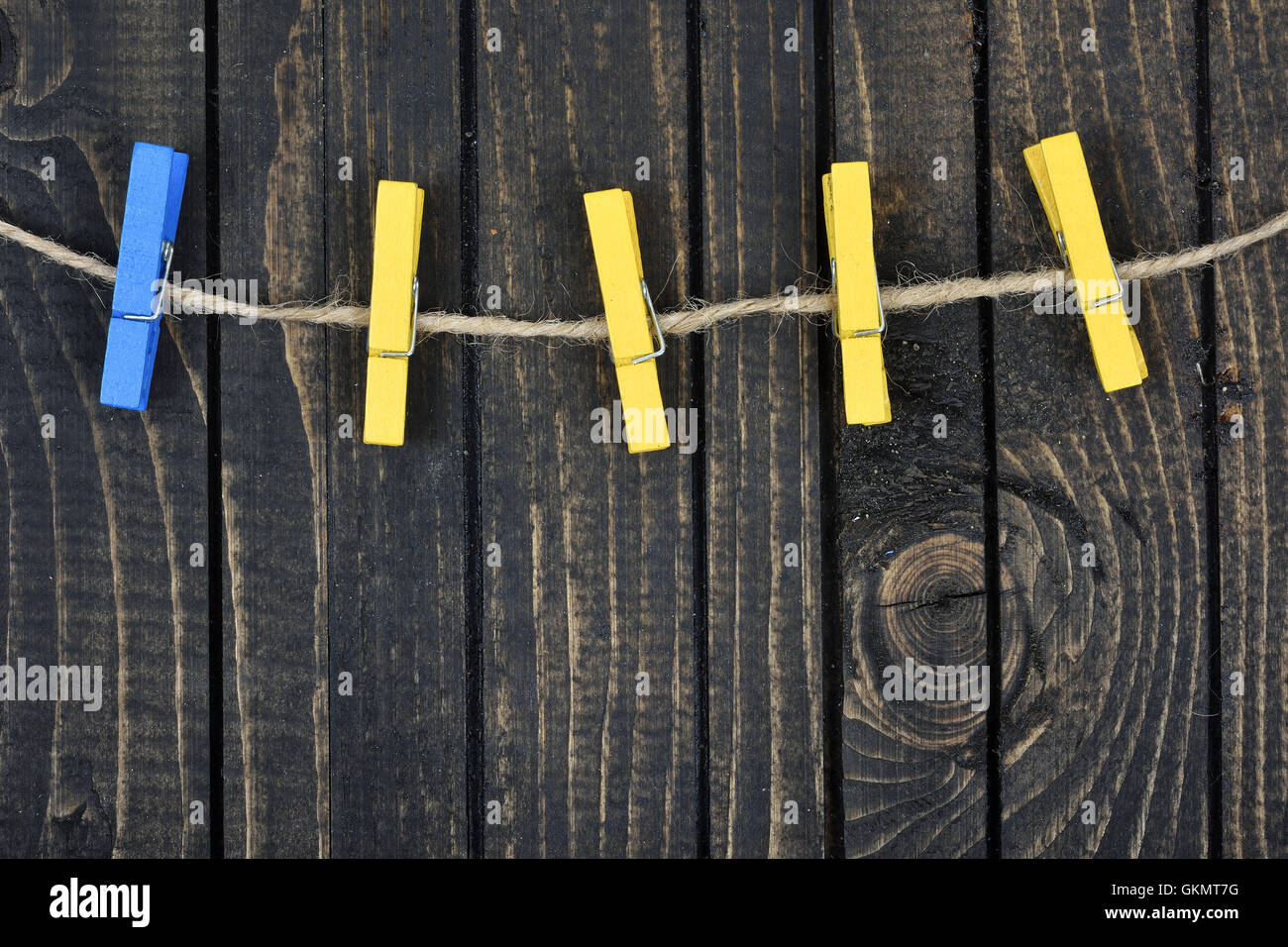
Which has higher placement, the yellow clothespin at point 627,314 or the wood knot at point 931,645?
the yellow clothespin at point 627,314

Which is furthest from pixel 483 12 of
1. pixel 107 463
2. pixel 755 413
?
pixel 107 463

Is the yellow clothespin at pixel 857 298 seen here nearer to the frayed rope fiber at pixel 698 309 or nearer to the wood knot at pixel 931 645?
the frayed rope fiber at pixel 698 309

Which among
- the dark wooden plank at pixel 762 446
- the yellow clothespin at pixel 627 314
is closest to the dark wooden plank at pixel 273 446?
the yellow clothespin at pixel 627 314

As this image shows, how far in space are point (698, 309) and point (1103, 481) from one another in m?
0.46

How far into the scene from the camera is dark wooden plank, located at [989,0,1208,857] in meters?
0.90

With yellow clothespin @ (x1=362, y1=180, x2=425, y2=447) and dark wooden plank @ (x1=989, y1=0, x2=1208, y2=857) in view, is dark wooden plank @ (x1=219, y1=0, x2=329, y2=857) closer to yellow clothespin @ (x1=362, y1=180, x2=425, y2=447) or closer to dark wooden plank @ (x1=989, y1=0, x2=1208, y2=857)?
yellow clothespin @ (x1=362, y1=180, x2=425, y2=447)

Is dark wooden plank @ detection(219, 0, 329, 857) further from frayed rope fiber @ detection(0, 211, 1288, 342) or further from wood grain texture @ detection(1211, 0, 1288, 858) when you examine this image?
wood grain texture @ detection(1211, 0, 1288, 858)

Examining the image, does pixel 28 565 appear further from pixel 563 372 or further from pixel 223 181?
pixel 563 372

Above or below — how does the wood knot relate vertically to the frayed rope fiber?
below

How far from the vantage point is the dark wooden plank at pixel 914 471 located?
2.97ft

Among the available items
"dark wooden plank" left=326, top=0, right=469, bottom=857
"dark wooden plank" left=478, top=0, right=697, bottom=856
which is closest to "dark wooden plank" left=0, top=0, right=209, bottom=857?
"dark wooden plank" left=326, top=0, right=469, bottom=857

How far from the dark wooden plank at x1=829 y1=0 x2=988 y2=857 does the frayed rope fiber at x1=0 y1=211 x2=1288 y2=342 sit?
3 cm

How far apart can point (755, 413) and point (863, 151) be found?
0.29 m

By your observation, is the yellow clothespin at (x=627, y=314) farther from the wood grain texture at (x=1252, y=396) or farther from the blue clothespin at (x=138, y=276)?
the wood grain texture at (x=1252, y=396)
